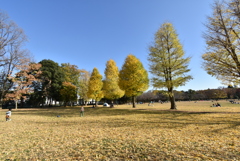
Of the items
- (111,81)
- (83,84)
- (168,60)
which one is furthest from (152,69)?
(83,84)

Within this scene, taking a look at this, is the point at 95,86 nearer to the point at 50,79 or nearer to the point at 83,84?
the point at 83,84

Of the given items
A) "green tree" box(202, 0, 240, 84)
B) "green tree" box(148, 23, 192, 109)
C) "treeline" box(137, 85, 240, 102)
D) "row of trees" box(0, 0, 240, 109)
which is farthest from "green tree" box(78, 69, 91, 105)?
"treeline" box(137, 85, 240, 102)

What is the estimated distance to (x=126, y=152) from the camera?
4.43 m

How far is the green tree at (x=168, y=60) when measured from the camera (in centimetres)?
1822

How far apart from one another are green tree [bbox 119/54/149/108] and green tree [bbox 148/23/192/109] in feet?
13.4

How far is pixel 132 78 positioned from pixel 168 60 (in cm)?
681

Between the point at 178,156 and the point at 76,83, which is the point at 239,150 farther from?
the point at 76,83

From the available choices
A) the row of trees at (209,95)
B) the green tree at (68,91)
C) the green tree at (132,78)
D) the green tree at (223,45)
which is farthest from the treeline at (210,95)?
the green tree at (223,45)

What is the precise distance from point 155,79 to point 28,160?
1711 cm

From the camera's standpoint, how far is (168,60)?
1859cm

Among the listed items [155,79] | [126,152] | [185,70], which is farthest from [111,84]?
[126,152]

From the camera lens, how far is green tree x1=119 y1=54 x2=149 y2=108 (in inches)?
902

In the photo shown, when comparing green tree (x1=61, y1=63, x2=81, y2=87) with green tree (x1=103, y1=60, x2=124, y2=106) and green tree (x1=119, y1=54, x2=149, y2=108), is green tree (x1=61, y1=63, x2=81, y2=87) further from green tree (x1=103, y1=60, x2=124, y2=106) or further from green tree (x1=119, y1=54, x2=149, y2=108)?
green tree (x1=119, y1=54, x2=149, y2=108)

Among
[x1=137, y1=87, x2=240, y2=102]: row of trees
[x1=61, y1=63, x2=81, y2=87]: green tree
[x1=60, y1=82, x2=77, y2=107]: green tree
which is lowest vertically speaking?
[x1=137, y1=87, x2=240, y2=102]: row of trees
